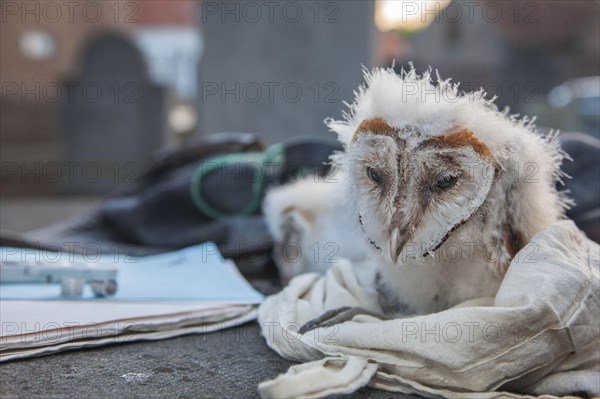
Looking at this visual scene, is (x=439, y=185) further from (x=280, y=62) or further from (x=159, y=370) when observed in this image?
(x=280, y=62)

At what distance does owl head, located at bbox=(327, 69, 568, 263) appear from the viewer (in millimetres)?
1405

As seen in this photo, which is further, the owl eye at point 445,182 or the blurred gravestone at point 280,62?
the blurred gravestone at point 280,62

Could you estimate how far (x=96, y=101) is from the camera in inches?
321

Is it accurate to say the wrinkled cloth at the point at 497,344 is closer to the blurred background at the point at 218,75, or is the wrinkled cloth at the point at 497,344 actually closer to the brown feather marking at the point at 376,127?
the brown feather marking at the point at 376,127

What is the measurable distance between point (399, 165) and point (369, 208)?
0.12m

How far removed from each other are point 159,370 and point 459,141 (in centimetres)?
84

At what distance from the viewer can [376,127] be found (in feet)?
4.74

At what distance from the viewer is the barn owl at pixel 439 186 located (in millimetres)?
1408

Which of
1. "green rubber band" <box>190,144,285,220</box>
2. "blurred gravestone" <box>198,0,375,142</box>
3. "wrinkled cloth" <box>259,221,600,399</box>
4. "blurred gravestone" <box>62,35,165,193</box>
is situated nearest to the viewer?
"wrinkled cloth" <box>259,221,600,399</box>

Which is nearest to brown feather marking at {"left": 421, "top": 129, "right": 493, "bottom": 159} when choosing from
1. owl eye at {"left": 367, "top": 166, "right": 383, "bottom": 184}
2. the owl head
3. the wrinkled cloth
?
the owl head

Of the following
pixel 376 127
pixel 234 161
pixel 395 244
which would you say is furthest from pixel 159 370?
pixel 234 161

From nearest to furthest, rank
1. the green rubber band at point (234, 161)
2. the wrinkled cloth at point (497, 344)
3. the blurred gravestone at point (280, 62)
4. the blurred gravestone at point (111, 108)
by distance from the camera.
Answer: the wrinkled cloth at point (497, 344)
the green rubber band at point (234, 161)
the blurred gravestone at point (280, 62)
the blurred gravestone at point (111, 108)

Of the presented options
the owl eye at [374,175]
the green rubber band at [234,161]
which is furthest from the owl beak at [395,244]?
the green rubber band at [234,161]

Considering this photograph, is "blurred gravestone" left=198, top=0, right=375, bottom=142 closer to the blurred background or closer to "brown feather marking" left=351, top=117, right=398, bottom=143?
the blurred background
